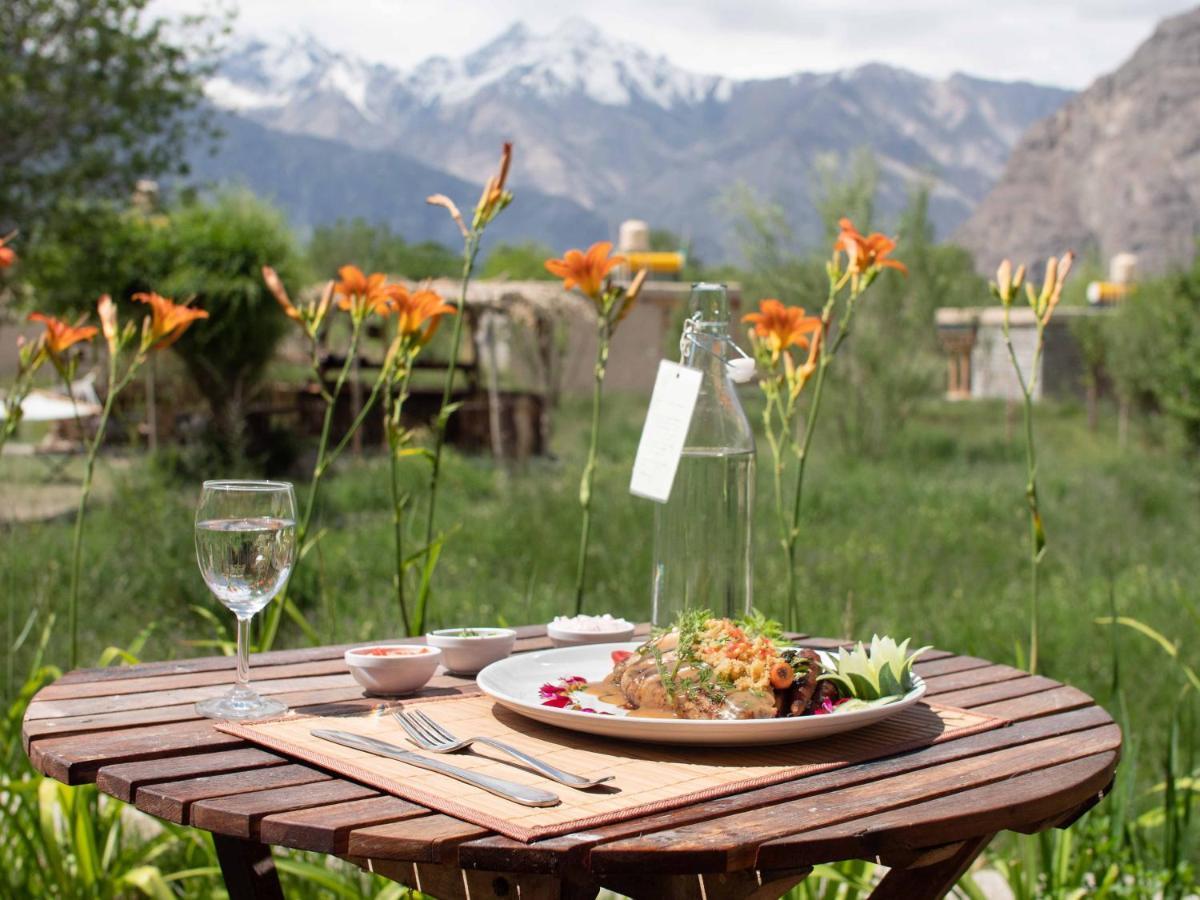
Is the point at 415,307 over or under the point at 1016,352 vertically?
over

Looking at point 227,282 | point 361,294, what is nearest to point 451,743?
point 361,294

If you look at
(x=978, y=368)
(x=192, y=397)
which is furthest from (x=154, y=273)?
(x=978, y=368)

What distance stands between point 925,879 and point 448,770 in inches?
21.7

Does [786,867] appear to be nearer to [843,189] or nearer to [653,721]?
[653,721]

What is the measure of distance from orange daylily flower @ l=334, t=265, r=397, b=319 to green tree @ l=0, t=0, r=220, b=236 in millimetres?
7648

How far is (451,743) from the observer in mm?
1310

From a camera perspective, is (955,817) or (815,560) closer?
(955,817)

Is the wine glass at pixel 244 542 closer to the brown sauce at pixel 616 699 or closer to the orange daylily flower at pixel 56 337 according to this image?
the brown sauce at pixel 616 699

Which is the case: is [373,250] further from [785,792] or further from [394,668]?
[785,792]

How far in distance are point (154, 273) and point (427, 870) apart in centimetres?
1134

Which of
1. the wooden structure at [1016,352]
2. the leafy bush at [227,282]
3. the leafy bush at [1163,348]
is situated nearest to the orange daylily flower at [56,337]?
the leafy bush at [227,282]

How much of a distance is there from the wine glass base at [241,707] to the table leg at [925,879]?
71cm

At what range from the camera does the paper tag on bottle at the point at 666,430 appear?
66.4 inches

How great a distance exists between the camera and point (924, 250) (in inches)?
634
